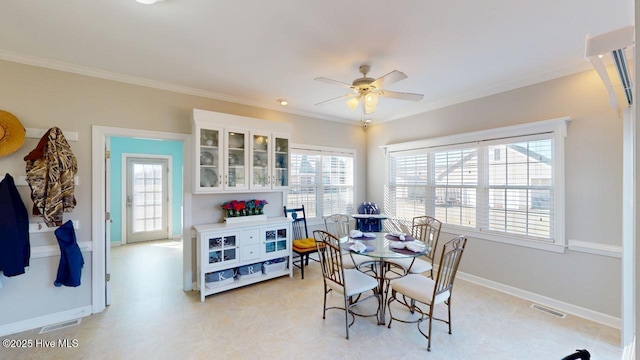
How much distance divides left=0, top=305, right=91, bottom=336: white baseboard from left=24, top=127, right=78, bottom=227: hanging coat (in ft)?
3.22

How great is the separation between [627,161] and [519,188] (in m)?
1.25

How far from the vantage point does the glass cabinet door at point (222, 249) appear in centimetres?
329

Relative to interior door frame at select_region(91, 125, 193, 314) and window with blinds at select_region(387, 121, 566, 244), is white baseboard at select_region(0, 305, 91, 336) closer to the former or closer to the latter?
interior door frame at select_region(91, 125, 193, 314)

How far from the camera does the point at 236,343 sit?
237 centimetres

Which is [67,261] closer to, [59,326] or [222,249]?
[59,326]

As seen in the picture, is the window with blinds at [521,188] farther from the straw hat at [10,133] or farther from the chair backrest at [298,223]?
the straw hat at [10,133]

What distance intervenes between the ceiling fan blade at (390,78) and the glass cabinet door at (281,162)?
75.7 inches

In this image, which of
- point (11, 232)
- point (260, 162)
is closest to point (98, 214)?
point (11, 232)

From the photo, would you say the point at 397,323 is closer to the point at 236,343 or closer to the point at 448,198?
the point at 236,343

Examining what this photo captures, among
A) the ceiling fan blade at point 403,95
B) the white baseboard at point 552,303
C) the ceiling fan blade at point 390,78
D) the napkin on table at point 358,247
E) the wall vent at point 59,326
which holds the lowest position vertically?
the wall vent at point 59,326

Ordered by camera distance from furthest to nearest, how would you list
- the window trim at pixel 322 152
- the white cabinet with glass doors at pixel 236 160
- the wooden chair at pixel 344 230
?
the window trim at pixel 322 152, the white cabinet with glass doors at pixel 236 160, the wooden chair at pixel 344 230

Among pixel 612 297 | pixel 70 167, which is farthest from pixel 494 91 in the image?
pixel 70 167

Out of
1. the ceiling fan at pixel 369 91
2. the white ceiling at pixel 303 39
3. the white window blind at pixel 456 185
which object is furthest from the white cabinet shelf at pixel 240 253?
the white window blind at pixel 456 185

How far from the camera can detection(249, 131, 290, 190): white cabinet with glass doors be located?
12.4ft
